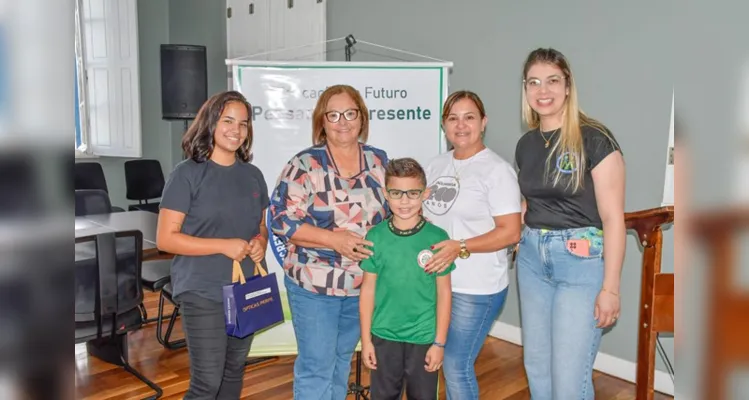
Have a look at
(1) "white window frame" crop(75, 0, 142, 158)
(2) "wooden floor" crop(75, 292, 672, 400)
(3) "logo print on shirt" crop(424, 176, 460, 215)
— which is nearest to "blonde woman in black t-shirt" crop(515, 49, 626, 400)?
(3) "logo print on shirt" crop(424, 176, 460, 215)

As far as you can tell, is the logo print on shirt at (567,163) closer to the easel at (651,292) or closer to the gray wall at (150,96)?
the easel at (651,292)

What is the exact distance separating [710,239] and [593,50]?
330cm

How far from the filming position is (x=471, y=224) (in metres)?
1.93

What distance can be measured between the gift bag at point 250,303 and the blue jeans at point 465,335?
0.63 m

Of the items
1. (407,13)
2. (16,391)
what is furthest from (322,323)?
(407,13)

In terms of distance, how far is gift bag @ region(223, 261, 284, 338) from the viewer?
182cm

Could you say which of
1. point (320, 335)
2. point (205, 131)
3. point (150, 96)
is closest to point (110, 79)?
point (150, 96)

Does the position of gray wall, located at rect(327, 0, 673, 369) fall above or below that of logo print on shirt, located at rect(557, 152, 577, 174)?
above

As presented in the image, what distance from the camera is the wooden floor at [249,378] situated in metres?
2.96

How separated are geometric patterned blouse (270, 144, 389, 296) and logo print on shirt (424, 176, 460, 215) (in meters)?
0.21

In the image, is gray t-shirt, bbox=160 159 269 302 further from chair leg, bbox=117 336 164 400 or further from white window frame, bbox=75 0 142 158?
white window frame, bbox=75 0 142 158

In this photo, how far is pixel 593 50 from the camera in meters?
3.16

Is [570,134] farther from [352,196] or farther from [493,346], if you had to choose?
[493,346]

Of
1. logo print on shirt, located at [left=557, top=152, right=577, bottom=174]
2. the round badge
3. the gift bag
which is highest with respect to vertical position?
logo print on shirt, located at [left=557, top=152, right=577, bottom=174]
